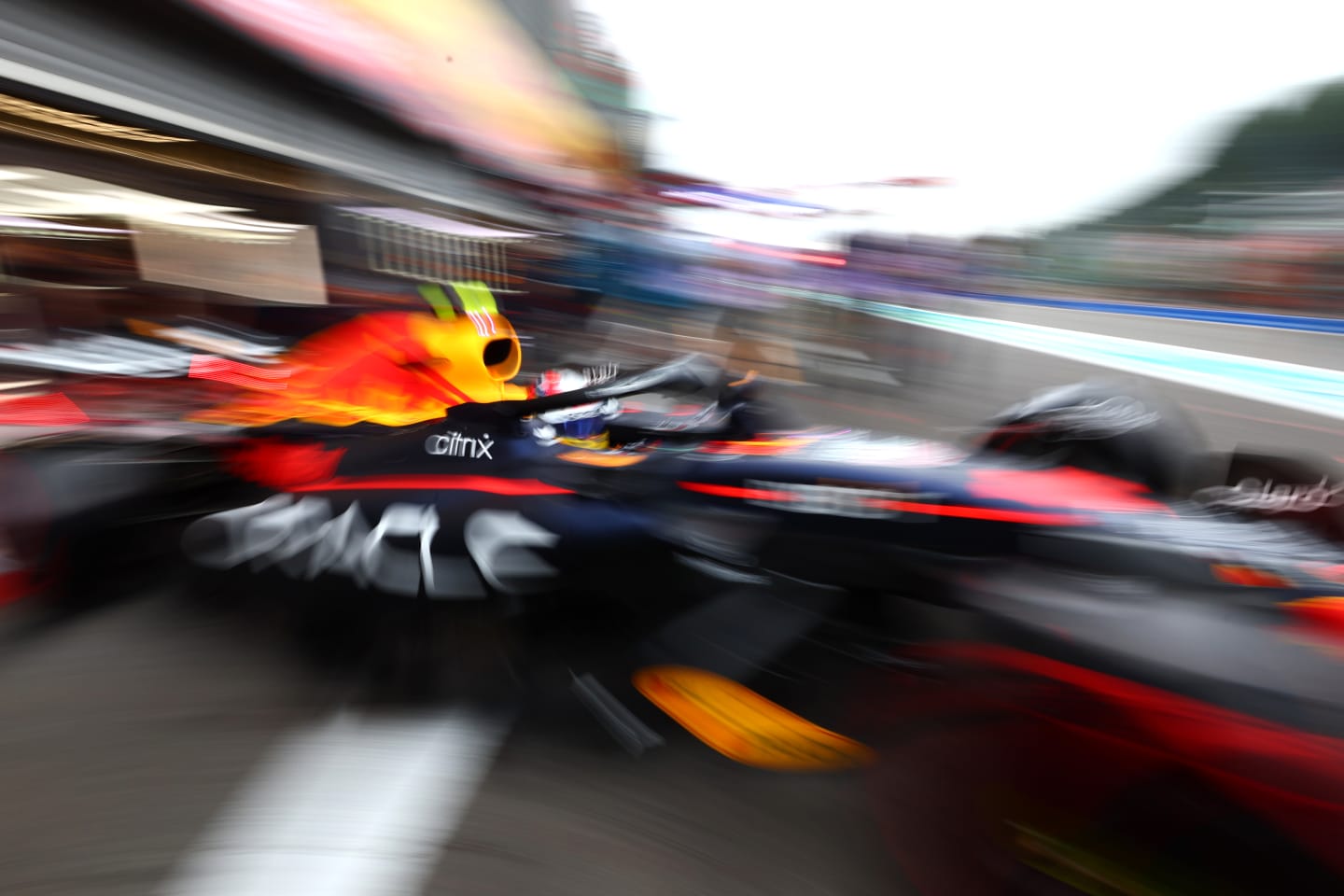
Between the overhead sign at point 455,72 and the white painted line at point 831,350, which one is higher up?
the overhead sign at point 455,72

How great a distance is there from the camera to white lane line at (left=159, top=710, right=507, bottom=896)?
94 cm

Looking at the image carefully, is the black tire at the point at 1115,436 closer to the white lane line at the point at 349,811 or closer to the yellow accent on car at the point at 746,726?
the yellow accent on car at the point at 746,726

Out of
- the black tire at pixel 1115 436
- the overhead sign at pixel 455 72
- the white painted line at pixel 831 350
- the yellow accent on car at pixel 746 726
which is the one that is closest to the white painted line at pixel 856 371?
the white painted line at pixel 831 350

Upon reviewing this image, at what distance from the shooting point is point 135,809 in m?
1.06

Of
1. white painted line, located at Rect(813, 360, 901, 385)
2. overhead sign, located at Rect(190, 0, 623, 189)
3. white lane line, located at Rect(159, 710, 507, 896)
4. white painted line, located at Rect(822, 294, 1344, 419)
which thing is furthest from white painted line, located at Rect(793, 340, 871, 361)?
white lane line, located at Rect(159, 710, 507, 896)

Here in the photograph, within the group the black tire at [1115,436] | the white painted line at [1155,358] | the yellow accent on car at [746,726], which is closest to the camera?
the yellow accent on car at [746,726]

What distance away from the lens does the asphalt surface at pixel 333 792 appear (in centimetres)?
96

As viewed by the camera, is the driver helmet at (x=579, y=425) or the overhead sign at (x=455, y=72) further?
the overhead sign at (x=455, y=72)

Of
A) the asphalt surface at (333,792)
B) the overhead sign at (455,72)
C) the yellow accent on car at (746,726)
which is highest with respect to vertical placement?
the overhead sign at (455,72)

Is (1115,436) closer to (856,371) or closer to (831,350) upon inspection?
(856,371)

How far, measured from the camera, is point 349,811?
105 cm

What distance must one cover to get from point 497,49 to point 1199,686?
9849mm

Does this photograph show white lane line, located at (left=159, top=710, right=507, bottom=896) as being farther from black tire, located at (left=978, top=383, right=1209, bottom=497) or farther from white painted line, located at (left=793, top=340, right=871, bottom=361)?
white painted line, located at (left=793, top=340, right=871, bottom=361)

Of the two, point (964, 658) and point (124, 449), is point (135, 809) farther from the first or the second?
point (964, 658)
